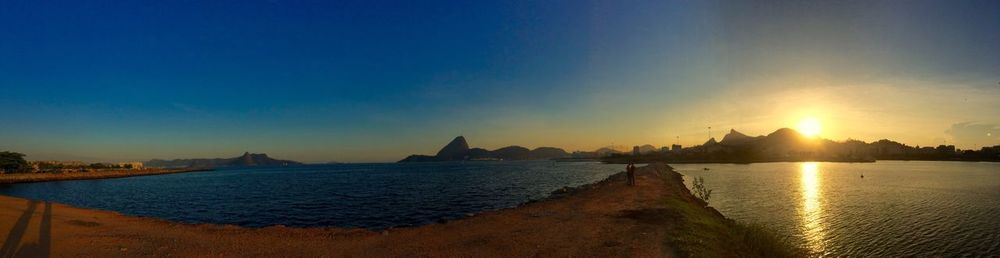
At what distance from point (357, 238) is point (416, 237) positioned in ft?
9.57

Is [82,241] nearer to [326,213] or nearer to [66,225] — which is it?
[66,225]

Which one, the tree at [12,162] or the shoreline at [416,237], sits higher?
the tree at [12,162]

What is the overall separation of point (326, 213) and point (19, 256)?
2096 centimetres

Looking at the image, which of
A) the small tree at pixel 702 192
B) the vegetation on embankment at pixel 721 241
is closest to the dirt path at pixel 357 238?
the vegetation on embankment at pixel 721 241

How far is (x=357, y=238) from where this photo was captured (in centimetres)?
2002

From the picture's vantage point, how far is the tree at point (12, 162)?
415 feet

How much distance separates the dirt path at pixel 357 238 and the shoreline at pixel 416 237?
1.6 inches

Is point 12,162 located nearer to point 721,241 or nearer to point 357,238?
point 357,238

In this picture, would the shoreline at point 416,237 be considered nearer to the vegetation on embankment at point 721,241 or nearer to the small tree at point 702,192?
the vegetation on embankment at point 721,241

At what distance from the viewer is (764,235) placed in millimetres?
19891

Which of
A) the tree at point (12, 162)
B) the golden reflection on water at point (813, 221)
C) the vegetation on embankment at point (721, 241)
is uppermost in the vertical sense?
the tree at point (12, 162)

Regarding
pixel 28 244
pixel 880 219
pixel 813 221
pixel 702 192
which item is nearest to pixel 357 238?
pixel 28 244

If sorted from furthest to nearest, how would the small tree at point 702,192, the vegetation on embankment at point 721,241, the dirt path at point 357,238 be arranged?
the small tree at point 702,192 < the dirt path at point 357,238 < the vegetation on embankment at point 721,241

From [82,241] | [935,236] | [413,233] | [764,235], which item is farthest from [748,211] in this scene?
[82,241]
